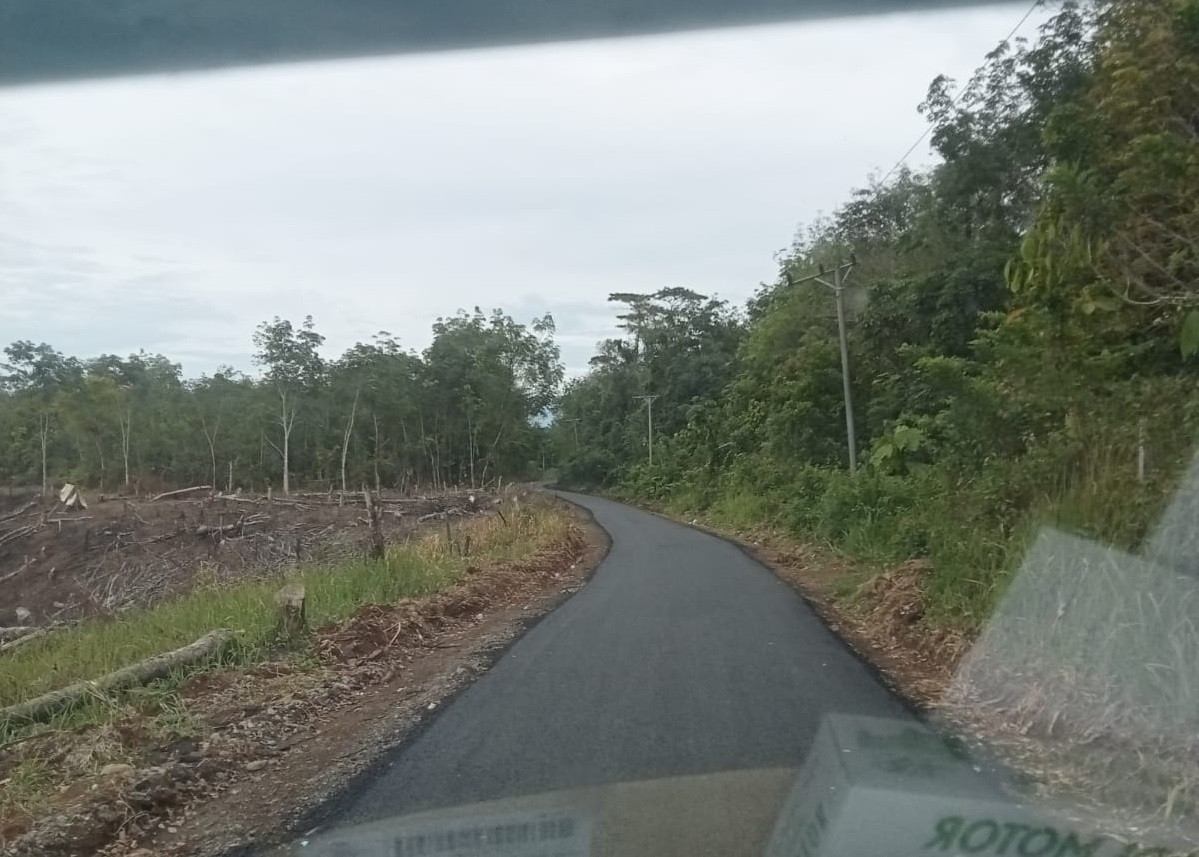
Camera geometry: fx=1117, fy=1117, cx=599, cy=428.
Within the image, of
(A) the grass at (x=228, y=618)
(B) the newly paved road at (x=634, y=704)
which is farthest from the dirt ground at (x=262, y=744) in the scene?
(A) the grass at (x=228, y=618)

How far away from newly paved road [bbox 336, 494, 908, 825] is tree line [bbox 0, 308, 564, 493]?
77.0 feet

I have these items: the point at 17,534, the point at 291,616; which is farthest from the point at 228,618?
the point at 17,534

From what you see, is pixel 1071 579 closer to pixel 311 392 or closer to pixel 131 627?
pixel 131 627

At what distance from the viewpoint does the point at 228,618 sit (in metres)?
12.0

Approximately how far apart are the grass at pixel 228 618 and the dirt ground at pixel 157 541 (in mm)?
2194

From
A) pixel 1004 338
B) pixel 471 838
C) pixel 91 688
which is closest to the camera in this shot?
pixel 471 838

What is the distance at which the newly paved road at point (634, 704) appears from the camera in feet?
22.5

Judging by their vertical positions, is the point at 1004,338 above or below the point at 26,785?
above

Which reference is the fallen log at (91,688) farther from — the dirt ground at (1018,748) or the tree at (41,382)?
the tree at (41,382)

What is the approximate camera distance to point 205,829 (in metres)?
6.38

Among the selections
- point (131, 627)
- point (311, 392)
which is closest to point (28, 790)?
point (131, 627)

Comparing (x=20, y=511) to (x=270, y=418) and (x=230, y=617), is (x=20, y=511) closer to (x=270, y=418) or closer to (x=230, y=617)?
(x=270, y=418)

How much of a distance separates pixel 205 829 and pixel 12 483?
31180 mm

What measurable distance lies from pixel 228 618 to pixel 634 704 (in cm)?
539
